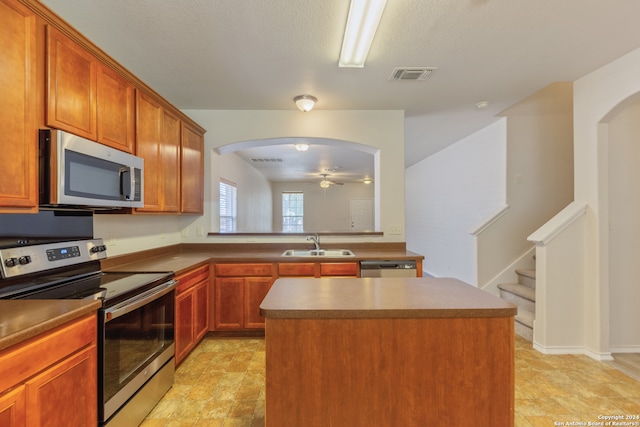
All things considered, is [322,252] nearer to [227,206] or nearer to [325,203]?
[227,206]

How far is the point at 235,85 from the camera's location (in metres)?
2.86

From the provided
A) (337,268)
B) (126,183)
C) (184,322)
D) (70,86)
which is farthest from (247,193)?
(70,86)

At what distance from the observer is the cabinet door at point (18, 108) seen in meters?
1.35

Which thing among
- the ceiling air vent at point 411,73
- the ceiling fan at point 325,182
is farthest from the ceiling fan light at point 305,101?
the ceiling fan at point 325,182

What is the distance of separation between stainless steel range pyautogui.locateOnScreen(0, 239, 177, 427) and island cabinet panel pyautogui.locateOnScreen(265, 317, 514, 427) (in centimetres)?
91

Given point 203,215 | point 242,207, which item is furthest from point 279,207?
point 203,215

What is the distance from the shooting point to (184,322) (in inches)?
99.8

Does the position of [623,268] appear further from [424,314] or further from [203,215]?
[203,215]

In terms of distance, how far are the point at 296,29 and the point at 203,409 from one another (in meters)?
2.64

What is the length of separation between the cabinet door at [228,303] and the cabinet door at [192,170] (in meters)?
0.87

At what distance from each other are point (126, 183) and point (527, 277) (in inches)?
174

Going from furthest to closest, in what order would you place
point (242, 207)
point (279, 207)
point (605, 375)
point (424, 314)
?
point (279, 207) → point (242, 207) → point (605, 375) → point (424, 314)

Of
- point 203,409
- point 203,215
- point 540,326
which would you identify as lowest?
point 203,409

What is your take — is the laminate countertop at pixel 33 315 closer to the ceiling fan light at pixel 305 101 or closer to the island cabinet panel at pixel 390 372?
the island cabinet panel at pixel 390 372
